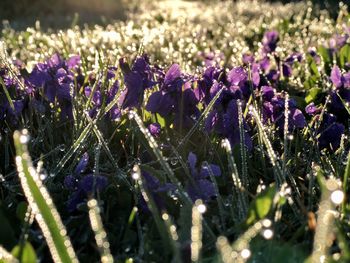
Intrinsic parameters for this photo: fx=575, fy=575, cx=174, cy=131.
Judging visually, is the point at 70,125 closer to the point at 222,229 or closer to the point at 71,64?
the point at 71,64

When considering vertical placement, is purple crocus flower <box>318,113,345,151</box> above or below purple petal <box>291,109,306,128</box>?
below

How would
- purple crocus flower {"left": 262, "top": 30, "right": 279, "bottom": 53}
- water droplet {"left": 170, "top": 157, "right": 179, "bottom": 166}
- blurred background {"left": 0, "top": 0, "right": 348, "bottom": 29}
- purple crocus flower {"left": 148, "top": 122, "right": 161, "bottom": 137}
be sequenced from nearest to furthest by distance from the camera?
water droplet {"left": 170, "top": 157, "right": 179, "bottom": 166}, purple crocus flower {"left": 148, "top": 122, "right": 161, "bottom": 137}, purple crocus flower {"left": 262, "top": 30, "right": 279, "bottom": 53}, blurred background {"left": 0, "top": 0, "right": 348, "bottom": 29}

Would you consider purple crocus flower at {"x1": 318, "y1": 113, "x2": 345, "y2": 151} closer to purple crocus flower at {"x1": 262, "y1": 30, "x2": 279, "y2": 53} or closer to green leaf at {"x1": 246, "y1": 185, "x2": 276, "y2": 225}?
green leaf at {"x1": 246, "y1": 185, "x2": 276, "y2": 225}

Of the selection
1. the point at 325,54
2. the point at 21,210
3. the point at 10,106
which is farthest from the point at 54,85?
the point at 325,54

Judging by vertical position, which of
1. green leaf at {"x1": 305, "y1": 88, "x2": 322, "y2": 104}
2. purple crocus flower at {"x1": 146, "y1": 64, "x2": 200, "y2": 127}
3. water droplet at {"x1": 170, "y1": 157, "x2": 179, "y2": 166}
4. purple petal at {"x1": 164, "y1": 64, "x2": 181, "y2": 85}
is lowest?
green leaf at {"x1": 305, "y1": 88, "x2": 322, "y2": 104}

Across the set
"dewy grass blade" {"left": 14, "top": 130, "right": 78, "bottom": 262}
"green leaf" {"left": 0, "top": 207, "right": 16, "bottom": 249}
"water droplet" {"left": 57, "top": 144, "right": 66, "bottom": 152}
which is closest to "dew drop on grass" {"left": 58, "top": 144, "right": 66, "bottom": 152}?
"water droplet" {"left": 57, "top": 144, "right": 66, "bottom": 152}

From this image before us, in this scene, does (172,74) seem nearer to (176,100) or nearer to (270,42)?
(176,100)

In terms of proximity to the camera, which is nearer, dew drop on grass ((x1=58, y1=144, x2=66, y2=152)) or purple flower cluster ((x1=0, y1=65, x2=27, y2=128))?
dew drop on grass ((x1=58, y1=144, x2=66, y2=152))
